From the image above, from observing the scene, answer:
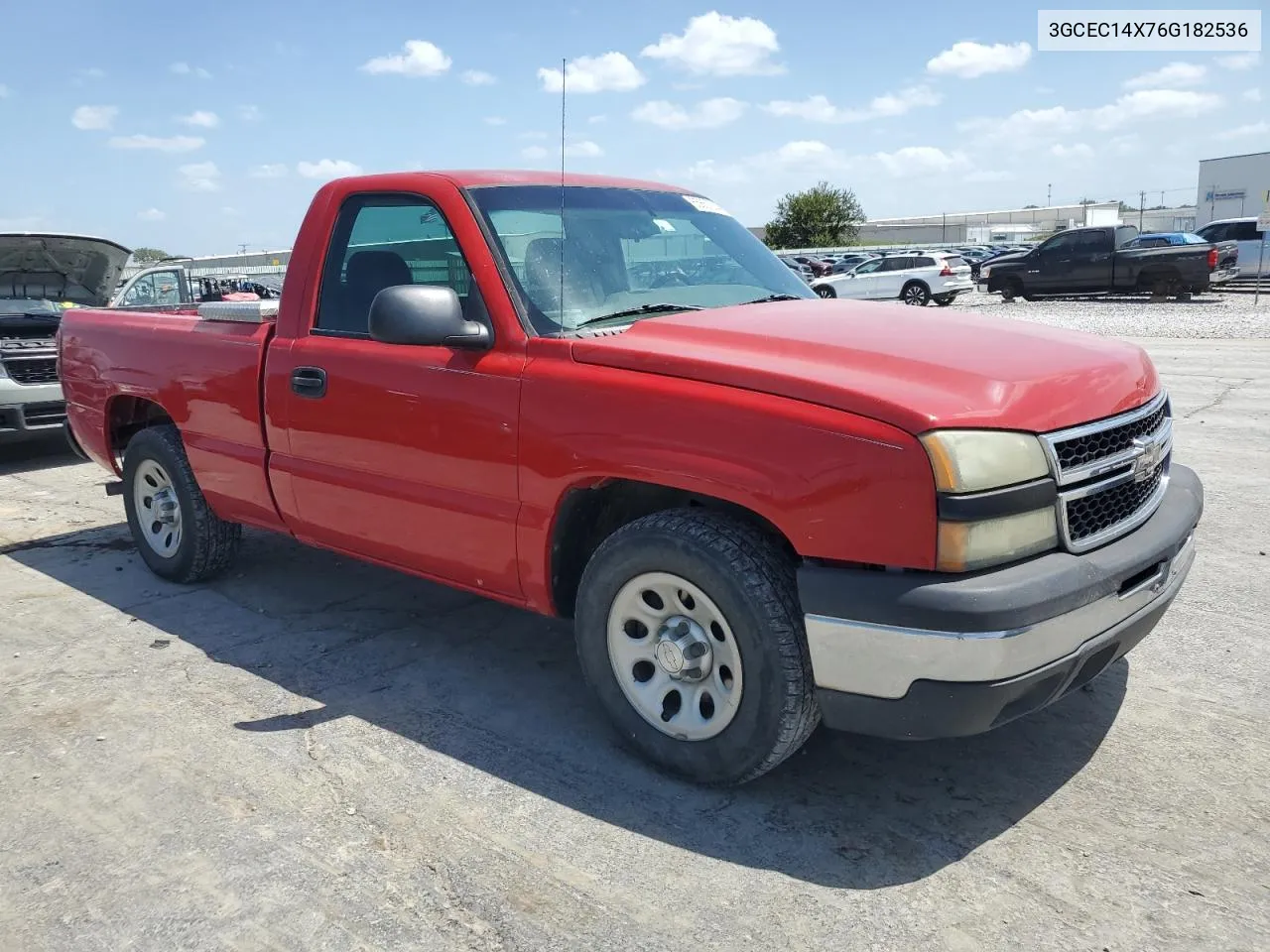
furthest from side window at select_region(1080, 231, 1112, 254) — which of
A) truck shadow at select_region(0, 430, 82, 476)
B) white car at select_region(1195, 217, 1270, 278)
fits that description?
truck shadow at select_region(0, 430, 82, 476)

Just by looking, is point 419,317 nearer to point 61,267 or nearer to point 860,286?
point 61,267

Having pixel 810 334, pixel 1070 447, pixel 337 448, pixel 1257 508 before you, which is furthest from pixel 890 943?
pixel 1257 508

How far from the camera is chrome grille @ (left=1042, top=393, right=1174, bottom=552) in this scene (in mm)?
2770

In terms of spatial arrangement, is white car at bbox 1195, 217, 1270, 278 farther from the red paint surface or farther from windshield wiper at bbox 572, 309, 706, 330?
the red paint surface

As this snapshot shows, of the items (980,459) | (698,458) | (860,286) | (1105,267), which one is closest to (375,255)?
(698,458)

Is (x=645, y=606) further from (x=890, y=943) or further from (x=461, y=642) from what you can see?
(x=461, y=642)

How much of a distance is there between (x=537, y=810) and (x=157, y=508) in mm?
3252

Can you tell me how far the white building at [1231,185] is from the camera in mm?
48156

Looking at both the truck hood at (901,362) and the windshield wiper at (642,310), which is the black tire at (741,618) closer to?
the truck hood at (901,362)

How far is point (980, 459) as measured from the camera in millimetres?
2582

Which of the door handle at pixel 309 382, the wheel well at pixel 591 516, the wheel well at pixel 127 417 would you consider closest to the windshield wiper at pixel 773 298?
the wheel well at pixel 591 516

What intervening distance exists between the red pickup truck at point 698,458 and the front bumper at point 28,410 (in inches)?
188

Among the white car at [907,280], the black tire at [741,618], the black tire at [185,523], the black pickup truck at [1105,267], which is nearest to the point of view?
the black tire at [741,618]

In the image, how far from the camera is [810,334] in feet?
10.6
